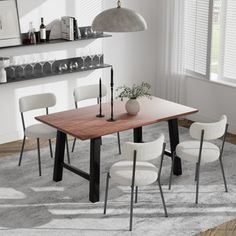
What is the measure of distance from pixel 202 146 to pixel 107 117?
103cm

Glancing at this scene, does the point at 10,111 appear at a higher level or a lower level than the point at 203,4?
lower

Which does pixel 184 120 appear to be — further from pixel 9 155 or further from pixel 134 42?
pixel 9 155

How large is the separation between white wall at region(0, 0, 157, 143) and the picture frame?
8 centimetres

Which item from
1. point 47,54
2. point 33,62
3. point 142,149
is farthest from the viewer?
point 47,54

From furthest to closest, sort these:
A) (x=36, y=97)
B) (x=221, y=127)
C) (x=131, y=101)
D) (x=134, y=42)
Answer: (x=134, y=42) → (x=36, y=97) → (x=131, y=101) → (x=221, y=127)

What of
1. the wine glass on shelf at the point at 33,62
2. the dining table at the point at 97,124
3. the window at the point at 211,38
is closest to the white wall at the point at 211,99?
the window at the point at 211,38

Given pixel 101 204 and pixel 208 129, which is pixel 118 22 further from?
pixel 101 204

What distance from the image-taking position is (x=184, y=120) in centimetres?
815

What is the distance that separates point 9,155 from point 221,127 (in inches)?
110

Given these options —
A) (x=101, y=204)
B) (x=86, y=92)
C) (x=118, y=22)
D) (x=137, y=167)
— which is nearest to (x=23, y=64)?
(x=86, y=92)

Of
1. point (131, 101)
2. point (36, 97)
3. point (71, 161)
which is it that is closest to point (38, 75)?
point (36, 97)

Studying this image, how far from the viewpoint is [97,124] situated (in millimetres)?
5500

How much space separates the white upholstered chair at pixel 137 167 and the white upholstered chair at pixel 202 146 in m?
0.48

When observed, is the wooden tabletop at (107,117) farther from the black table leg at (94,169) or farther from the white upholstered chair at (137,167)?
the white upholstered chair at (137,167)
